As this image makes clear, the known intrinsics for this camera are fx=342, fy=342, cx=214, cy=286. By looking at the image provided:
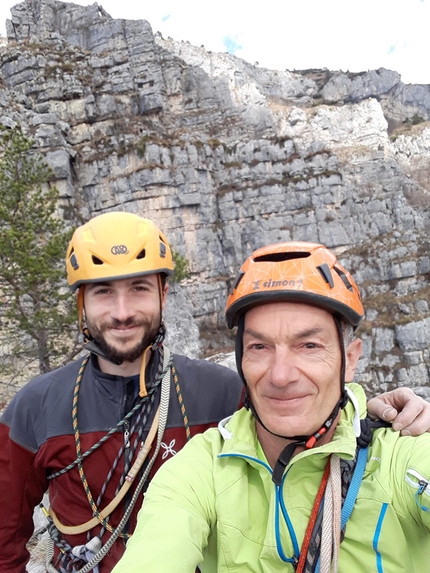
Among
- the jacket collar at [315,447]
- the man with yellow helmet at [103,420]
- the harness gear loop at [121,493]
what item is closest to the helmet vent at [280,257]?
the jacket collar at [315,447]

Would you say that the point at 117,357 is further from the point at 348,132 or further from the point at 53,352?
the point at 348,132

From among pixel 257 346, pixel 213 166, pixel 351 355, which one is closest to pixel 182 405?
pixel 257 346

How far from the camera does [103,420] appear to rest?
267 cm

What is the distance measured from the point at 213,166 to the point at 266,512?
154ft

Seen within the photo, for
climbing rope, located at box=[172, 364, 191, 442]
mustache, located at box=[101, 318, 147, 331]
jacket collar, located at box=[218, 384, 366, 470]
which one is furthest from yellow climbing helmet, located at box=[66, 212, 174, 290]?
jacket collar, located at box=[218, 384, 366, 470]

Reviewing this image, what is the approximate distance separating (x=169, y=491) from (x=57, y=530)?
1.75m

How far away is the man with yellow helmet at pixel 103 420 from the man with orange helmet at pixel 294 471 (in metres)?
0.84

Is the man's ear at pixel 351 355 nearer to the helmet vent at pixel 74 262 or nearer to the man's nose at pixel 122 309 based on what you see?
the man's nose at pixel 122 309

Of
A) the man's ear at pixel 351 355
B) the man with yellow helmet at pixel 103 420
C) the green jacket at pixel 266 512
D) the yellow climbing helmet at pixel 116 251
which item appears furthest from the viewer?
the yellow climbing helmet at pixel 116 251

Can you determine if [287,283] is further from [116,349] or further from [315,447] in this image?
[116,349]

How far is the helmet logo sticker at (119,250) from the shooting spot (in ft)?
9.61

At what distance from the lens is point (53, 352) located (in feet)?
37.6

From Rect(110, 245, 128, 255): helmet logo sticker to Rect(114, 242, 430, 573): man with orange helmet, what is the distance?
53.0 inches

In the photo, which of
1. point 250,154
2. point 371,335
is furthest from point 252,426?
point 250,154
